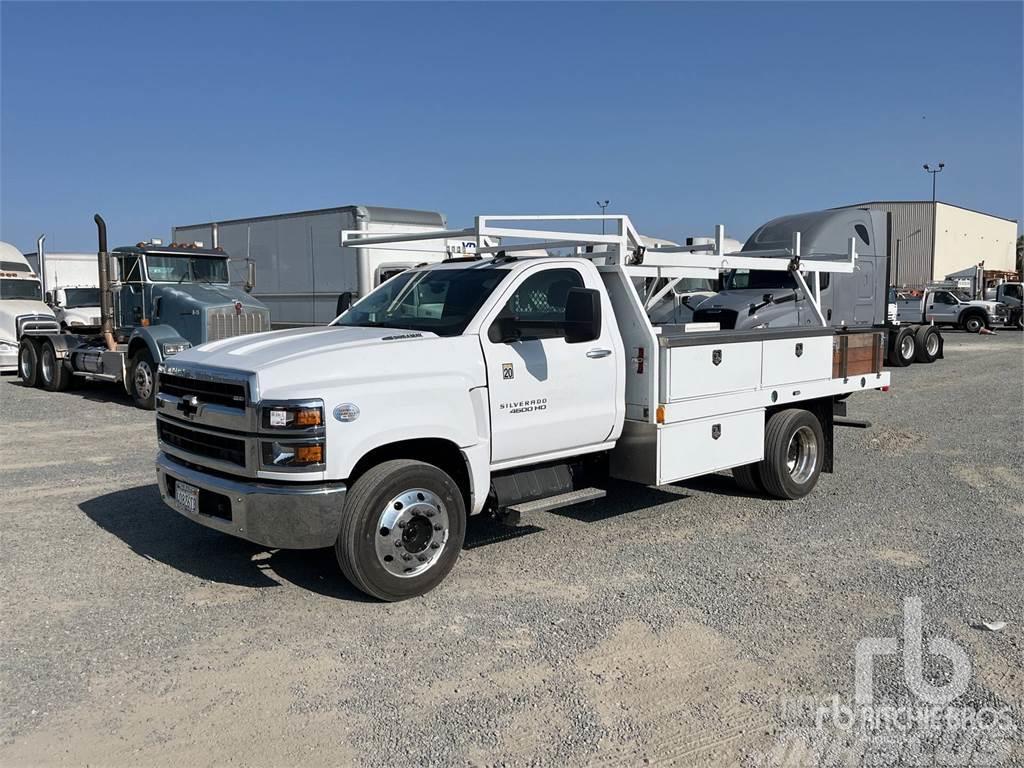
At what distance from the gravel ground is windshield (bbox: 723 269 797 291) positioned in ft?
28.4

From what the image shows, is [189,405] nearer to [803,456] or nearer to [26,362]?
[803,456]

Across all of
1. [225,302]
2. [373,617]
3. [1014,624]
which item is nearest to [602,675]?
[373,617]

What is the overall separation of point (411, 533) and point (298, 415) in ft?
3.29

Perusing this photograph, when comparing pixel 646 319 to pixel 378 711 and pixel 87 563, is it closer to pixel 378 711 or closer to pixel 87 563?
pixel 378 711

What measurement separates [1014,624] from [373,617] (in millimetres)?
3526

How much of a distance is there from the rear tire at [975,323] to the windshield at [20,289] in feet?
108

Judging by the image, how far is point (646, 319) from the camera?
6.16m

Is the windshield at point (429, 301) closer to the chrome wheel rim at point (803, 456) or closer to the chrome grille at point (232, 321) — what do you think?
the chrome wheel rim at point (803, 456)

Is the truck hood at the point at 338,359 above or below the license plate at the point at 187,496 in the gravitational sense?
above

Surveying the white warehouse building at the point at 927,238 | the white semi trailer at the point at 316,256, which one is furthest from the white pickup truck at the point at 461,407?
the white warehouse building at the point at 927,238

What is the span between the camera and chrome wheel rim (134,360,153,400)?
13.0 meters

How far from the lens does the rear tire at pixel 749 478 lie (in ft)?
24.2

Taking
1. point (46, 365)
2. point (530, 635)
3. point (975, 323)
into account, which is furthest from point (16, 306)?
point (975, 323)

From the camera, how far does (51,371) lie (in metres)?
16.0
